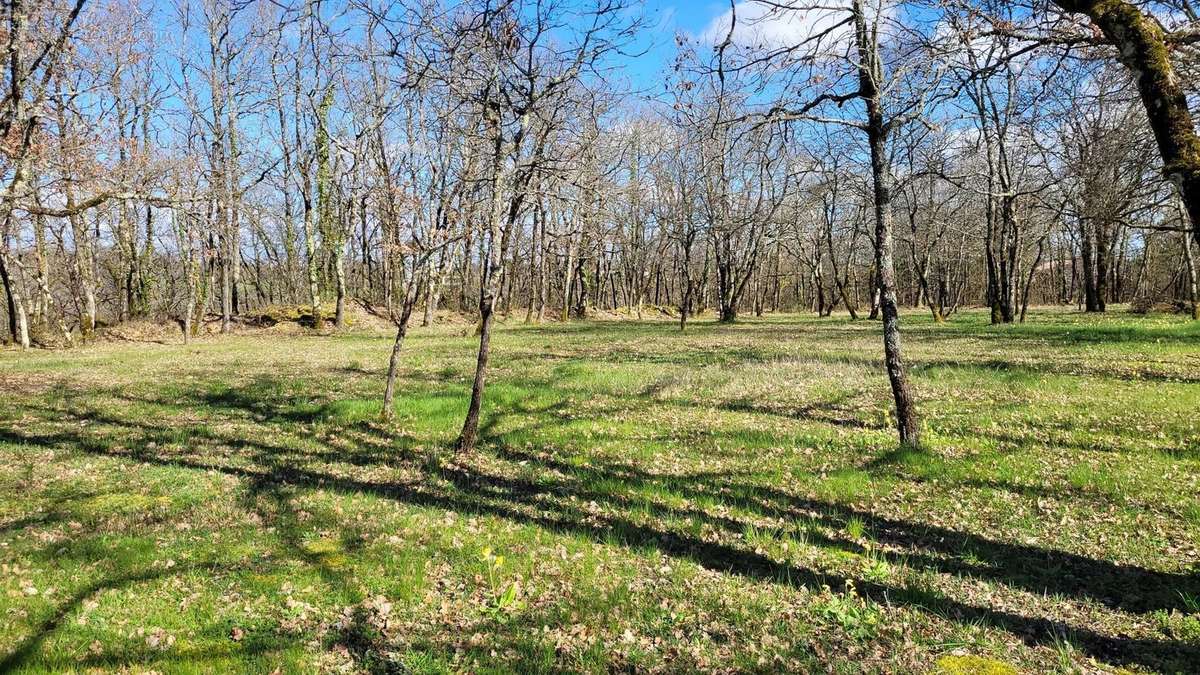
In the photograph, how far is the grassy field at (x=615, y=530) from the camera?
439 centimetres

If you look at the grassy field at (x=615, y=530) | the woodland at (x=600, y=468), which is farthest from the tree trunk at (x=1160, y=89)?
the grassy field at (x=615, y=530)

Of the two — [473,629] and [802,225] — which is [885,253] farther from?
[802,225]

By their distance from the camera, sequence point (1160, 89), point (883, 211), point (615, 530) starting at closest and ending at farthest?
point (1160, 89), point (615, 530), point (883, 211)

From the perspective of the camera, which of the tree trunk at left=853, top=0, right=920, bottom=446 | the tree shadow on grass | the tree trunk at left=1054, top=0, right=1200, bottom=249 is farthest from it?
the tree trunk at left=853, top=0, right=920, bottom=446

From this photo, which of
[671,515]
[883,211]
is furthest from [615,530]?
[883,211]

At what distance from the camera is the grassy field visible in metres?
4.39

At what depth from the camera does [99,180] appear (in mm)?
14125

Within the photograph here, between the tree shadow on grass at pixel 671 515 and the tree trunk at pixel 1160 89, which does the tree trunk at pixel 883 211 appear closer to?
the tree shadow on grass at pixel 671 515

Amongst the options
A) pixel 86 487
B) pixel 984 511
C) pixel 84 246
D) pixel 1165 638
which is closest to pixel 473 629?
pixel 1165 638

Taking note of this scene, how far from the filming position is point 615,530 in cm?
664

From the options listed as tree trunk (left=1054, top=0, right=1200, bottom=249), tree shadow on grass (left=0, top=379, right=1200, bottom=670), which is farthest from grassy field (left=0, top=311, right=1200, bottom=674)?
tree trunk (left=1054, top=0, right=1200, bottom=249)

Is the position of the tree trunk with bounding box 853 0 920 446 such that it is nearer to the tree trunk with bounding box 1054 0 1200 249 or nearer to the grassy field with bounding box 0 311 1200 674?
the grassy field with bounding box 0 311 1200 674

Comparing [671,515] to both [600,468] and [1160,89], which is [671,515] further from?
[1160,89]

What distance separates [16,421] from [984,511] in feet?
52.6
